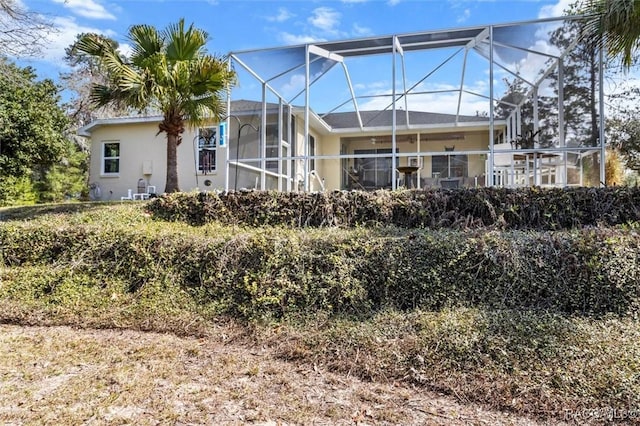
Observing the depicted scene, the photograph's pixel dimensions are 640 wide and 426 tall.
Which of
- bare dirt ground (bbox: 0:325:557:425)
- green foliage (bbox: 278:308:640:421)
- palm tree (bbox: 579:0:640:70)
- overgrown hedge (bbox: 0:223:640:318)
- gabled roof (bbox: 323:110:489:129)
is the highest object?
gabled roof (bbox: 323:110:489:129)

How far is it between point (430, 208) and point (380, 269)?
5.44 feet

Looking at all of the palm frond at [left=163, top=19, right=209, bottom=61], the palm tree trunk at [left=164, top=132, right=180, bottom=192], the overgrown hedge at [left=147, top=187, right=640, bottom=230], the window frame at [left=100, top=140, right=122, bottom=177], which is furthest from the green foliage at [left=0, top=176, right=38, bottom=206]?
the overgrown hedge at [left=147, top=187, right=640, bottom=230]

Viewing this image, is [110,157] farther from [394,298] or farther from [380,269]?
[394,298]

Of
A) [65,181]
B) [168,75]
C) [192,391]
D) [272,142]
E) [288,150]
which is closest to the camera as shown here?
[192,391]

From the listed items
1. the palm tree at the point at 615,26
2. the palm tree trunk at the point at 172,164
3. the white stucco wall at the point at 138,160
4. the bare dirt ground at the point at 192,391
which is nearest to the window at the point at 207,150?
the white stucco wall at the point at 138,160

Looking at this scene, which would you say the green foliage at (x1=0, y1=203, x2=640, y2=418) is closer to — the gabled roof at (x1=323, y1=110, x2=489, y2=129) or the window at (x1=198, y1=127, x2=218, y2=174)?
the window at (x1=198, y1=127, x2=218, y2=174)

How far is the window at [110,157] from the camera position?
12961mm

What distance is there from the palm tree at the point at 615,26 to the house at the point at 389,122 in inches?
56.4

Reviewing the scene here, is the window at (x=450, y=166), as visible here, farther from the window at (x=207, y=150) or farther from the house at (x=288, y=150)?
the window at (x=207, y=150)

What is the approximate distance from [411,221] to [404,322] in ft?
6.54

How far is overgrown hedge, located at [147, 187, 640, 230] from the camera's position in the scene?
4.67 meters

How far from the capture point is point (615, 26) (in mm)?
4684

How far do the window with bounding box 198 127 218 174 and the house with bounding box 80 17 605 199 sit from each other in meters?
0.04

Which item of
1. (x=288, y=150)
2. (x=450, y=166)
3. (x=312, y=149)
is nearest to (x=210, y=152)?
(x=288, y=150)
